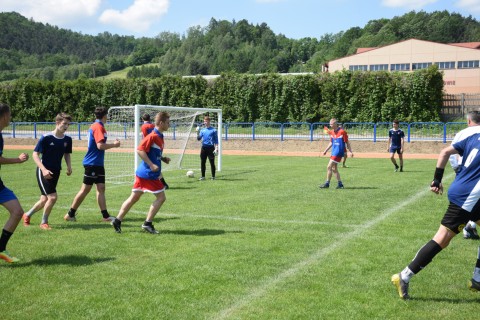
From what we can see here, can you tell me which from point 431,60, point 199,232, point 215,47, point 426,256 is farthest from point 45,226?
point 215,47

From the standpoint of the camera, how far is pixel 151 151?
8047mm

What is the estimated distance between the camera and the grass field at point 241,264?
4848 millimetres

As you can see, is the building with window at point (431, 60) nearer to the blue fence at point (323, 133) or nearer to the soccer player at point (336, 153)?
the blue fence at point (323, 133)

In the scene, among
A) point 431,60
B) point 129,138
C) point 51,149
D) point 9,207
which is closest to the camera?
point 9,207

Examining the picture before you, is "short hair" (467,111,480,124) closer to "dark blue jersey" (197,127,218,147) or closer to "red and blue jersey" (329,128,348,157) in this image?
"red and blue jersey" (329,128,348,157)

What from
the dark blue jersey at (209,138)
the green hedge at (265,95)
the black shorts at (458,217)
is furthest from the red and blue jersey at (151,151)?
the green hedge at (265,95)

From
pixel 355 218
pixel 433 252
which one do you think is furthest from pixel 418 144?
pixel 433 252

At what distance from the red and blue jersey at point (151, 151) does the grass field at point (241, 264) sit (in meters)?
0.99

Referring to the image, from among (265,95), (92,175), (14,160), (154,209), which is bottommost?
(154,209)

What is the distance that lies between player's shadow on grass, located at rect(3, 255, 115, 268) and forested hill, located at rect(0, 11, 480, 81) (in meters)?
98.1

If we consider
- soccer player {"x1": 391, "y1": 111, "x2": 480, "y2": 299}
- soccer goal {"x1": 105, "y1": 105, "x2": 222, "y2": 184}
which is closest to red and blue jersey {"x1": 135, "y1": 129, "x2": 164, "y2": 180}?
soccer player {"x1": 391, "y1": 111, "x2": 480, "y2": 299}

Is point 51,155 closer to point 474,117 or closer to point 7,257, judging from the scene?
point 7,257

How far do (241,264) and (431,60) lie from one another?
69.4 m

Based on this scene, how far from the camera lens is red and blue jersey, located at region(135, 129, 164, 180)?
7.93 m
